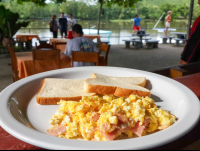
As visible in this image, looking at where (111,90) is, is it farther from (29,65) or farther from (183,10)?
(183,10)

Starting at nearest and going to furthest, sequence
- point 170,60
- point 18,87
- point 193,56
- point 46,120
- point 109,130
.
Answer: point 109,130 → point 46,120 → point 18,87 → point 193,56 → point 170,60

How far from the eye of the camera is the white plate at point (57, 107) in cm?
47

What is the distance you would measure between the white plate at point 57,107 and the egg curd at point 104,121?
60 millimetres

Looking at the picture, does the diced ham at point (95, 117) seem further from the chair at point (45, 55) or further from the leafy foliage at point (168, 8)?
the leafy foliage at point (168, 8)

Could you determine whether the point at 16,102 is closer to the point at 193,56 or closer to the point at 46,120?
the point at 46,120

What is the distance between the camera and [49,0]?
28.1 ft

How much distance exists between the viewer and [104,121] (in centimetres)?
60

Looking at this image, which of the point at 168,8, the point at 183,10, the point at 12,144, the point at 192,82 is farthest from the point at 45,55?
the point at 168,8

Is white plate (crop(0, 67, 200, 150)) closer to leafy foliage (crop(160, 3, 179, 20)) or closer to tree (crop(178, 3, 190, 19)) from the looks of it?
tree (crop(178, 3, 190, 19))

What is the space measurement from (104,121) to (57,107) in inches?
12.8

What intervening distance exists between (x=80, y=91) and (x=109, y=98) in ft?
0.89

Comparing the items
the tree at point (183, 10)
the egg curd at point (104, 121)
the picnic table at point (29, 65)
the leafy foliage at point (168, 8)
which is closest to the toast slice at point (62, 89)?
the egg curd at point (104, 121)

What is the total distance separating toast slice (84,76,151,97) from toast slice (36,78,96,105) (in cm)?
6

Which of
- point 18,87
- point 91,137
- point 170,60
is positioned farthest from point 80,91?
point 170,60
